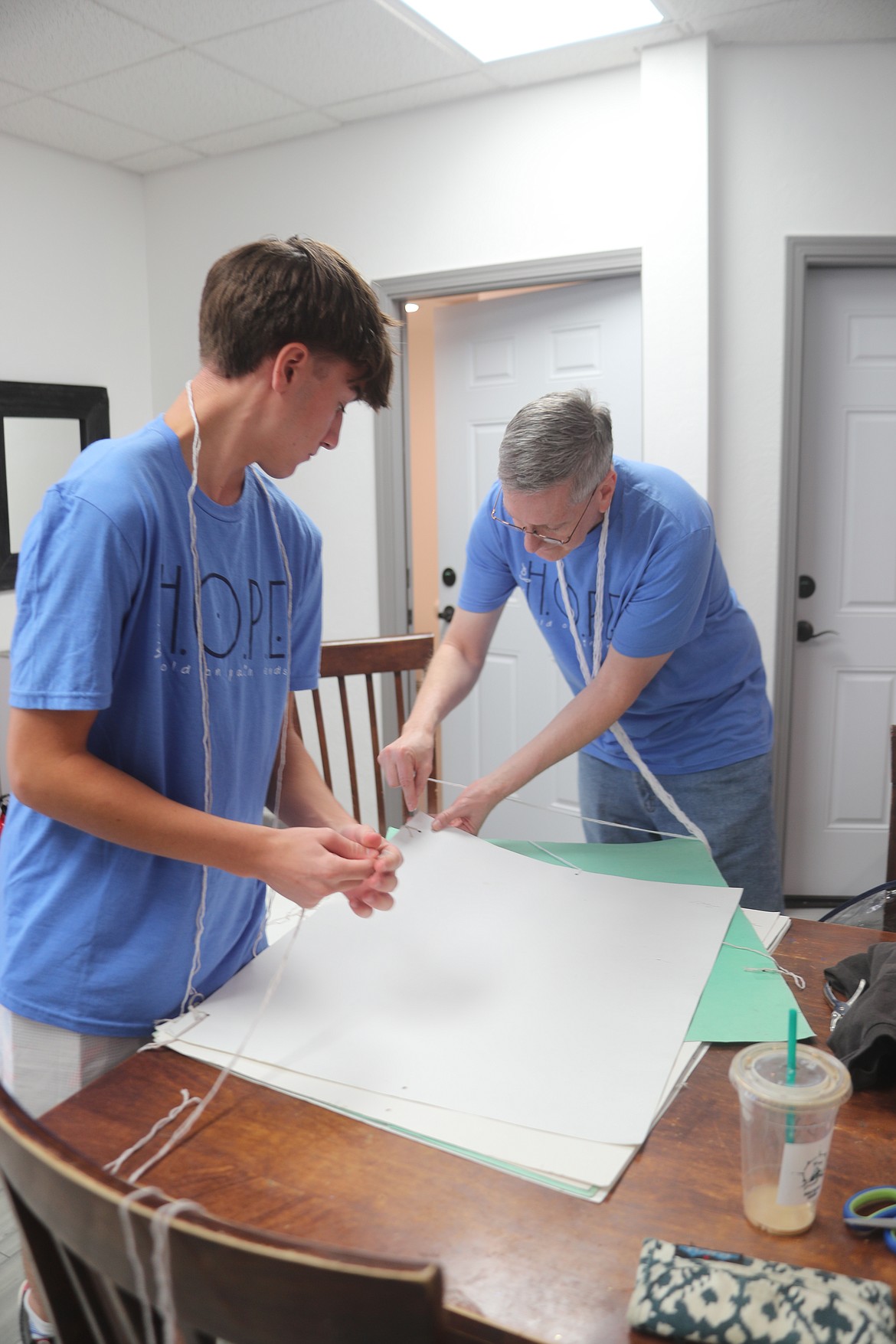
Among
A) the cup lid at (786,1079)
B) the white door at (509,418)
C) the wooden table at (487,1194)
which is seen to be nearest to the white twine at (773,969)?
the wooden table at (487,1194)

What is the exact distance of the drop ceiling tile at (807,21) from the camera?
272 centimetres

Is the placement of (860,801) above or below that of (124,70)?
below

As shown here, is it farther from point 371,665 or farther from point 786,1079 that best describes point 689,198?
point 786,1079

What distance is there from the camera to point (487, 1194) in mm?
834

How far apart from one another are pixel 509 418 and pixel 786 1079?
9.99ft

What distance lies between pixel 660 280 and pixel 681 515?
172cm

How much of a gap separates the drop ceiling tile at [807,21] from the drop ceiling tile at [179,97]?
4.63 ft

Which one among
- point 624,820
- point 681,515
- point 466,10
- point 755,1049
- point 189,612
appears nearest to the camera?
point 755,1049

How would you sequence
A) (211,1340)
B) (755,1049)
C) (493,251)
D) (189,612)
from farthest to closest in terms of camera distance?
1. (493,251)
2. (189,612)
3. (755,1049)
4. (211,1340)

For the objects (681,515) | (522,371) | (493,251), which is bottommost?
(681,515)

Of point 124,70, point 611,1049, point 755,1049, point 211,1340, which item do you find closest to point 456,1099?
point 611,1049

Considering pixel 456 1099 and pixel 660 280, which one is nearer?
pixel 456 1099

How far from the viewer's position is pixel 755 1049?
0.87 meters

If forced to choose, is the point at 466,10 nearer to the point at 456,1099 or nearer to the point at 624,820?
the point at 624,820
